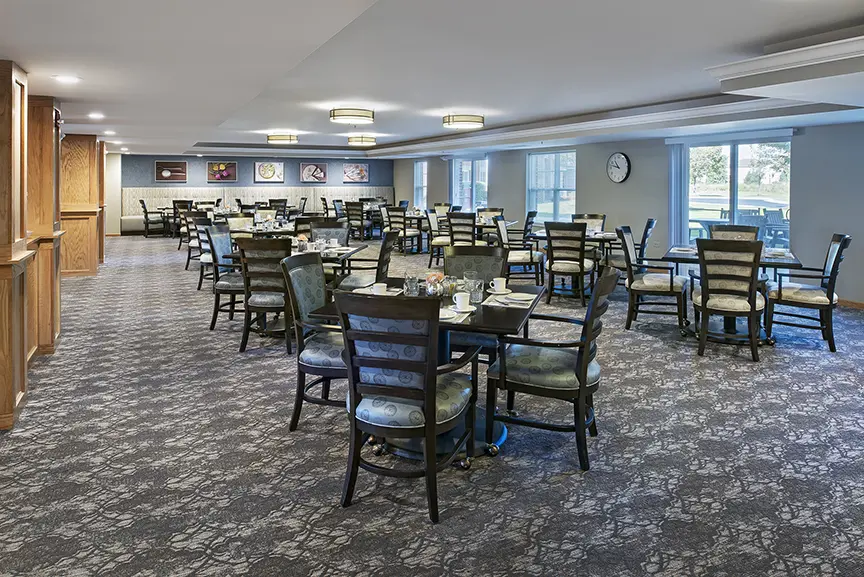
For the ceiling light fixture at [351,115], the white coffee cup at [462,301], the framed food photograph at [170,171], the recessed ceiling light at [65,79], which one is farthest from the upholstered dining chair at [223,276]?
the framed food photograph at [170,171]

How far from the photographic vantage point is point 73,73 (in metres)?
4.64

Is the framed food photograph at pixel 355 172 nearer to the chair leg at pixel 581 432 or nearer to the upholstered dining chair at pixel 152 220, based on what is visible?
the upholstered dining chair at pixel 152 220

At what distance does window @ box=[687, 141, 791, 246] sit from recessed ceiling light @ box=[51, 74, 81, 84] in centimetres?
825

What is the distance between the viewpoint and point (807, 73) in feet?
16.2

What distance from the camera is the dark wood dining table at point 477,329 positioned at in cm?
304

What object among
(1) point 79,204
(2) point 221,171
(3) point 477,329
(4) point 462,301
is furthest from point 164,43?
(2) point 221,171

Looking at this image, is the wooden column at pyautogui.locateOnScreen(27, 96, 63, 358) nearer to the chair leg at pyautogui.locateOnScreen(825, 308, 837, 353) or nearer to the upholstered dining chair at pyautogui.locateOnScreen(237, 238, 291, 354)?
the upholstered dining chair at pyautogui.locateOnScreen(237, 238, 291, 354)

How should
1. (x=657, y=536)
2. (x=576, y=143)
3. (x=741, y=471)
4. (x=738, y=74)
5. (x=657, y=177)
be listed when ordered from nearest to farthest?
(x=657, y=536)
(x=741, y=471)
(x=738, y=74)
(x=657, y=177)
(x=576, y=143)

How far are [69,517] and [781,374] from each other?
4.40 m

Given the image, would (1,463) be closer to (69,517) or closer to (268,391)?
(69,517)

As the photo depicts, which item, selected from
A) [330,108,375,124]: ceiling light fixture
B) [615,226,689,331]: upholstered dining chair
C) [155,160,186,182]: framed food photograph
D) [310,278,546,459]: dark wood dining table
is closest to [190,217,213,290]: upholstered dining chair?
[330,108,375,124]: ceiling light fixture

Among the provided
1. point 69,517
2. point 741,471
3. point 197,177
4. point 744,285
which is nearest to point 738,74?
point 744,285

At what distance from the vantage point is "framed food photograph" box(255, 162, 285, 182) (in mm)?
20344

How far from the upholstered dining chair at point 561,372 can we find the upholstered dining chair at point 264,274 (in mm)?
→ 2404
